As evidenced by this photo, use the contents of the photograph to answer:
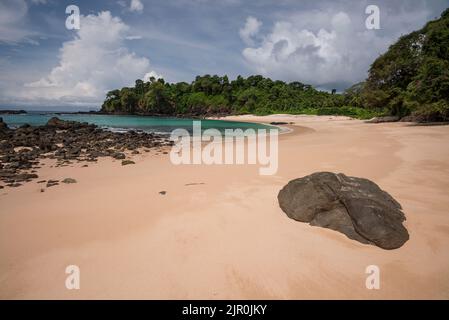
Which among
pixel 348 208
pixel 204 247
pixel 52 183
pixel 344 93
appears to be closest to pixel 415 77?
pixel 344 93

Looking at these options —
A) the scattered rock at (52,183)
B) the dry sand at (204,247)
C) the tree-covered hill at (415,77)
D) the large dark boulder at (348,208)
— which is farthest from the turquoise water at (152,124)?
the large dark boulder at (348,208)

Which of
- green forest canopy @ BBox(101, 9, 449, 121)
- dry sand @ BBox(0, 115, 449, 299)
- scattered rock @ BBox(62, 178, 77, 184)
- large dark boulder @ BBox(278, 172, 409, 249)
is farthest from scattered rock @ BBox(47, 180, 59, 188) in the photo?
green forest canopy @ BBox(101, 9, 449, 121)

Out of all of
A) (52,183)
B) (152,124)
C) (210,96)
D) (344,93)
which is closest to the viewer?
(52,183)

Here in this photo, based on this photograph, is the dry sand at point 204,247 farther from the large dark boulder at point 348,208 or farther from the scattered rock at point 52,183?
the scattered rock at point 52,183

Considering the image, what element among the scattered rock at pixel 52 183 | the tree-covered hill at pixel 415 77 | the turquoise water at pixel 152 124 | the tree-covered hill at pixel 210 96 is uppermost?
the tree-covered hill at pixel 210 96

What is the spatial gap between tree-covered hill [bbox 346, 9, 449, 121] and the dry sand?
716 inches

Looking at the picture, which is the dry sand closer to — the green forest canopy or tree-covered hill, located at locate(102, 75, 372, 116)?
the green forest canopy

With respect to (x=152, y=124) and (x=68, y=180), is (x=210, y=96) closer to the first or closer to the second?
(x=152, y=124)

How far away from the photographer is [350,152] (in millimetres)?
10617

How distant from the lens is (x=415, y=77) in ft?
69.7

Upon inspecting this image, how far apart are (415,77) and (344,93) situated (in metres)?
17.7

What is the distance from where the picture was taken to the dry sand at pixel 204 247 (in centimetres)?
292
